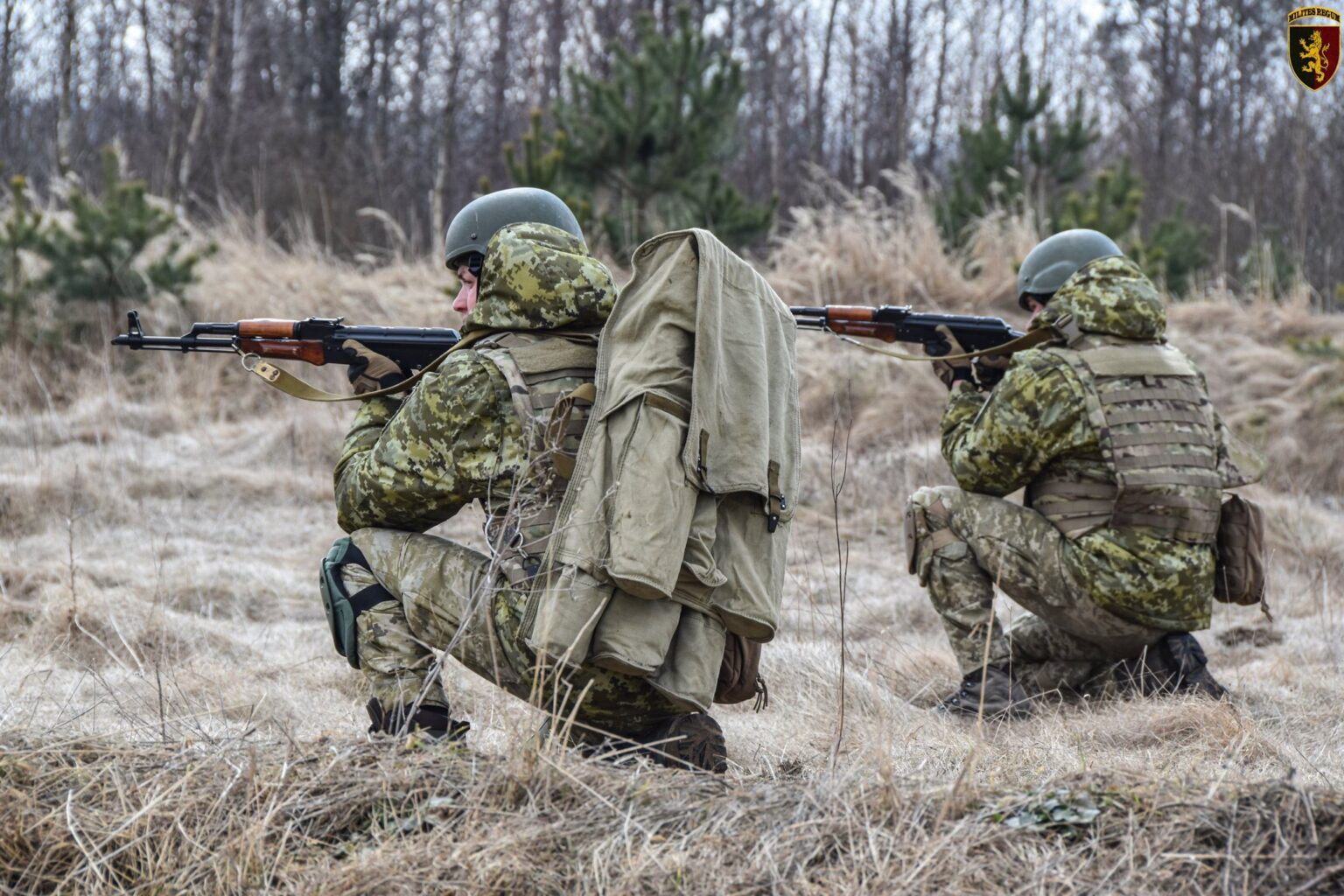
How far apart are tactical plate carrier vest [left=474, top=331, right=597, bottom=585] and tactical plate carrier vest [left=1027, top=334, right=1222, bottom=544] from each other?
1993 mm

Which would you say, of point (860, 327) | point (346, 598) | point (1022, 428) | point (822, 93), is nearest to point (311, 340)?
point (346, 598)

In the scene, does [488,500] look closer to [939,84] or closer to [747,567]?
[747,567]

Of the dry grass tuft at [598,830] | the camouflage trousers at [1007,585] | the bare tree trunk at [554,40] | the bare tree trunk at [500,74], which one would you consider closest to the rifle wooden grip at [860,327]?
the camouflage trousers at [1007,585]

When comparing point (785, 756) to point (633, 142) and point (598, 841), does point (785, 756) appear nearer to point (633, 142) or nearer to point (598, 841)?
point (598, 841)

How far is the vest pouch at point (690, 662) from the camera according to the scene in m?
3.02

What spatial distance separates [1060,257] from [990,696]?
1.62 m

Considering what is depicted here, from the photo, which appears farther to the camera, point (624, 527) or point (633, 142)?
point (633, 142)

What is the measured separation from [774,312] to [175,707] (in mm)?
1855

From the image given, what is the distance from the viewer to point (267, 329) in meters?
4.23

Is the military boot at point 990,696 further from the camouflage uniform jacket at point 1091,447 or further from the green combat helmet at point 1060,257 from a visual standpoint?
the green combat helmet at point 1060,257

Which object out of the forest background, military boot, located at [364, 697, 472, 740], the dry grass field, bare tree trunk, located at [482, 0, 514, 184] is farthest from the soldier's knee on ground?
bare tree trunk, located at [482, 0, 514, 184]

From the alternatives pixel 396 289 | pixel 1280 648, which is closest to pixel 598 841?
pixel 1280 648

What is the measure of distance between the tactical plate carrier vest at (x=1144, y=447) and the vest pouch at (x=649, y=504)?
2.06m

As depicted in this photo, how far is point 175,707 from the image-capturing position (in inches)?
135
